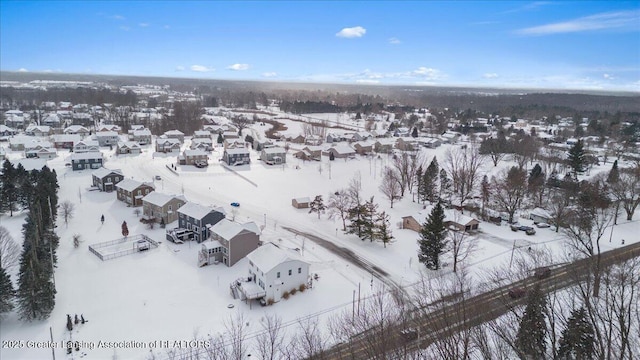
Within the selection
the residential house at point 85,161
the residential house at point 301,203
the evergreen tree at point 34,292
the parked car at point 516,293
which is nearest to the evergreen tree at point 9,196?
the residential house at point 85,161

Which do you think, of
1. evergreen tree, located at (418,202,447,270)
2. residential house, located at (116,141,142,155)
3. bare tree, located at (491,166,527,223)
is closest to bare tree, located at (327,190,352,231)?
evergreen tree, located at (418,202,447,270)

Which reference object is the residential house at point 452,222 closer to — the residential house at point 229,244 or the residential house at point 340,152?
the residential house at point 229,244

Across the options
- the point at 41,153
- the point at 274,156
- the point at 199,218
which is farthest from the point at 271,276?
the point at 41,153

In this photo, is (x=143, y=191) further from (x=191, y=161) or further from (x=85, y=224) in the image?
(x=191, y=161)

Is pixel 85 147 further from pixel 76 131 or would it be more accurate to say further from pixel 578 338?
pixel 578 338

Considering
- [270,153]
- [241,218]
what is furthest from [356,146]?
[241,218]
